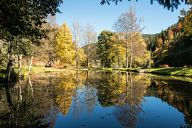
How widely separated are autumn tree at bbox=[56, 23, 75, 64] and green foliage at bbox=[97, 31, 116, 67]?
1584 cm

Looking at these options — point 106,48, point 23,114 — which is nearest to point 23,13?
point 23,114

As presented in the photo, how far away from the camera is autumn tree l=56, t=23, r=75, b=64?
212 feet

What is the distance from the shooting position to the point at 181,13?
3244 cm

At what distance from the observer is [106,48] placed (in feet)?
278

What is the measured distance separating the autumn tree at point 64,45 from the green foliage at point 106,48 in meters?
15.8

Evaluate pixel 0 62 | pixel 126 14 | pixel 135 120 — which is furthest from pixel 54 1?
pixel 126 14

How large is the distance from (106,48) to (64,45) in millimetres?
22315

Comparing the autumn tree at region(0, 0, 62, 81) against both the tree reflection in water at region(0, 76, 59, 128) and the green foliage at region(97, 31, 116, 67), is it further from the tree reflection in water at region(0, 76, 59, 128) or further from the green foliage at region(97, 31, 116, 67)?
the green foliage at region(97, 31, 116, 67)

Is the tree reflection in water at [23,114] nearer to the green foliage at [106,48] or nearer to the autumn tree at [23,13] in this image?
the autumn tree at [23,13]

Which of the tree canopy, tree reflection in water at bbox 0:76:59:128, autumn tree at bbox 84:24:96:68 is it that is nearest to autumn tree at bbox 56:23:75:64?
autumn tree at bbox 84:24:96:68

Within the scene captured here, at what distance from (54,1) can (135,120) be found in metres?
7.09

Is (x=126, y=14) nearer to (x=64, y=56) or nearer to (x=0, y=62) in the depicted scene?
(x=64, y=56)

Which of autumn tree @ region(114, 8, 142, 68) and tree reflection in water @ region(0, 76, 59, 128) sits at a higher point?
autumn tree @ region(114, 8, 142, 68)

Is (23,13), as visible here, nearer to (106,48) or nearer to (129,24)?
(129,24)
